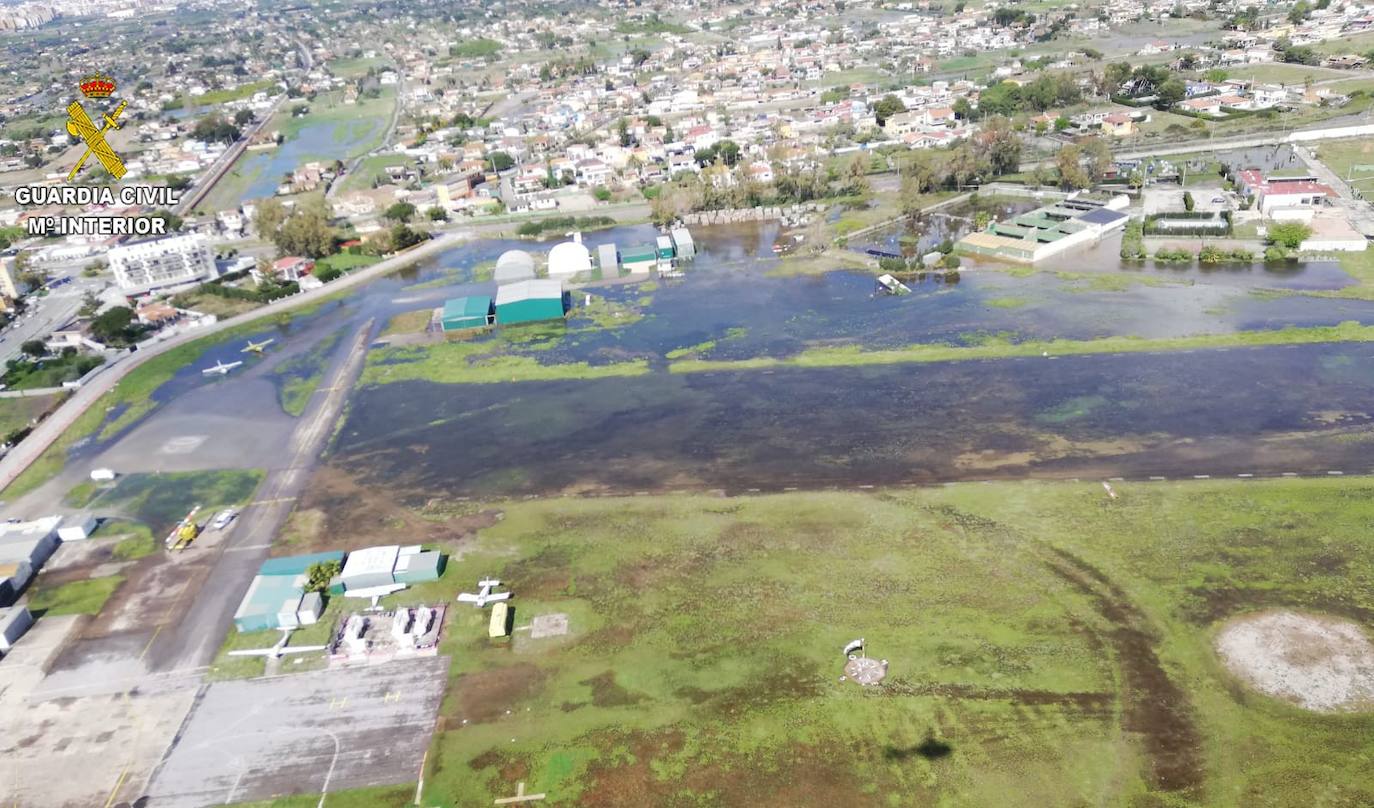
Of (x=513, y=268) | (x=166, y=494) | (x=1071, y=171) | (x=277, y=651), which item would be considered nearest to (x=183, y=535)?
(x=166, y=494)

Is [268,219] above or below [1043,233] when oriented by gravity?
above

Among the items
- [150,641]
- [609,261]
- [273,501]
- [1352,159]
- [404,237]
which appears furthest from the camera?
[404,237]

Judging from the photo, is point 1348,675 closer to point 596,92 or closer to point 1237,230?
point 1237,230

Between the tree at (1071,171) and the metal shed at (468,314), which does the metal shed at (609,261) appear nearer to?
the metal shed at (468,314)

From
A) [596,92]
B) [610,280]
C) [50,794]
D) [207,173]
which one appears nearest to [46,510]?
[50,794]

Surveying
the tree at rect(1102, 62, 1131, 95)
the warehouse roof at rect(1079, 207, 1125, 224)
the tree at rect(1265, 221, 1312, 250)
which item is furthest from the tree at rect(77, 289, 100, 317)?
the tree at rect(1102, 62, 1131, 95)

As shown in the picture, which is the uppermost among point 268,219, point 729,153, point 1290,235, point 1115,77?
point 1115,77

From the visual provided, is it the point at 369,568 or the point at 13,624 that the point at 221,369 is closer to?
the point at 13,624

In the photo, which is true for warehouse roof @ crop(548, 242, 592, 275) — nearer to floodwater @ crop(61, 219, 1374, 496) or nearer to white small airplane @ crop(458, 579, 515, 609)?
floodwater @ crop(61, 219, 1374, 496)
